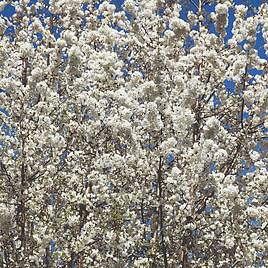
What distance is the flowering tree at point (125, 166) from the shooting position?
7.73 meters

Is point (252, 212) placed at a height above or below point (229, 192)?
below

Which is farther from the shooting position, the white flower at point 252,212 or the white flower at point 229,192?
the white flower at point 252,212

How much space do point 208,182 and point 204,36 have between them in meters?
3.52

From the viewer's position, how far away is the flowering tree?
304 inches

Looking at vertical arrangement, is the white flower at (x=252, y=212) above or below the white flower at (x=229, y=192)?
below

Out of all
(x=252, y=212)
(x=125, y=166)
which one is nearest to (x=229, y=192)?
(x=252, y=212)

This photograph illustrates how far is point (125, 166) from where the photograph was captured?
7.95 m

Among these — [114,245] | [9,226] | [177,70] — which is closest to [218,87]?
[177,70]

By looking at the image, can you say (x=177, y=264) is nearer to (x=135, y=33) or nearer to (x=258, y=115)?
(x=258, y=115)

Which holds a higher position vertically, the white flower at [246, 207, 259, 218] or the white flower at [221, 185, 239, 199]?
the white flower at [221, 185, 239, 199]

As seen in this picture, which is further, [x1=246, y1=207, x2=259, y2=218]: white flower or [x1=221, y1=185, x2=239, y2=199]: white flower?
[x1=246, y1=207, x2=259, y2=218]: white flower

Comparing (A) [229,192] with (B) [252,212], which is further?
(B) [252,212]

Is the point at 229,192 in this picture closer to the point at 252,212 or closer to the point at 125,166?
the point at 252,212

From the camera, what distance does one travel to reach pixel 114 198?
8.11m
